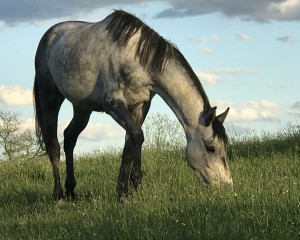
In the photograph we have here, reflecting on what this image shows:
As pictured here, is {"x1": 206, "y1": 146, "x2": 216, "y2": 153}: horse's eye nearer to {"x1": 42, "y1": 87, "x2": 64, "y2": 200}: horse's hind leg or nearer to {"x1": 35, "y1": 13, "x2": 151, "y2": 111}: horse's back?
{"x1": 35, "y1": 13, "x2": 151, "y2": 111}: horse's back

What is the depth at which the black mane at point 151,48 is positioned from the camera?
7.97 metres

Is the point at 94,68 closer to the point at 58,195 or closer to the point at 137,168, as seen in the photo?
the point at 137,168

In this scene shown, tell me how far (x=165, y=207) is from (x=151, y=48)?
110 inches

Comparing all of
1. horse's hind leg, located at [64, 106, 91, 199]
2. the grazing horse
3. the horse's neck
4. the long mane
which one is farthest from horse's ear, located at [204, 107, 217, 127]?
horse's hind leg, located at [64, 106, 91, 199]

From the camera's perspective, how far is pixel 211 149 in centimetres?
779

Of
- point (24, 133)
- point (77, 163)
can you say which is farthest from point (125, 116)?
point (24, 133)

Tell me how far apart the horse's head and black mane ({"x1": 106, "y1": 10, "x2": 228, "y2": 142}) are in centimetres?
5

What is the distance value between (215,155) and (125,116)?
1354 mm

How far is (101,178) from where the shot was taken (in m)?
11.2

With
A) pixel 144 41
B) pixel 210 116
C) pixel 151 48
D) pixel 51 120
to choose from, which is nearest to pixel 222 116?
pixel 210 116

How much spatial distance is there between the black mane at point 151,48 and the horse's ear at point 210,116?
11cm

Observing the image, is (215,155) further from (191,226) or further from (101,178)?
(101,178)

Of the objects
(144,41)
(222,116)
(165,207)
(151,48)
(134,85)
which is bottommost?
(165,207)

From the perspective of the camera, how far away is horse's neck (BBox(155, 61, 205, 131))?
7887mm
